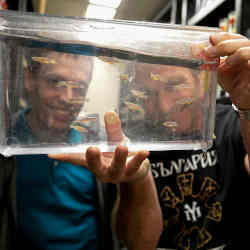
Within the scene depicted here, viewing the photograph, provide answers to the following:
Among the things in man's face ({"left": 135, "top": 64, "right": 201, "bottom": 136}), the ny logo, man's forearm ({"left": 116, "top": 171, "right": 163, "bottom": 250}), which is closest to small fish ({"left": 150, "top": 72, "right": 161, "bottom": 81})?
man's face ({"left": 135, "top": 64, "right": 201, "bottom": 136})

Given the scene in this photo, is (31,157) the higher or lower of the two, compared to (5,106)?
lower

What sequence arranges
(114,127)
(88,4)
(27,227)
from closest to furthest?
(88,4)
(114,127)
(27,227)

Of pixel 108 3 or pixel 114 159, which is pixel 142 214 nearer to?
pixel 114 159

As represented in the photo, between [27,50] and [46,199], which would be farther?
[46,199]

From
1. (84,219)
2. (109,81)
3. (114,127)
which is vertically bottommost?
(84,219)

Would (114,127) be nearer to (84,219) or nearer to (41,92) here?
(41,92)

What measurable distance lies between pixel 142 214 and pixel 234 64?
0.54 metres

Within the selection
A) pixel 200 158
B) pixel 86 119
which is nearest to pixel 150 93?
pixel 86 119

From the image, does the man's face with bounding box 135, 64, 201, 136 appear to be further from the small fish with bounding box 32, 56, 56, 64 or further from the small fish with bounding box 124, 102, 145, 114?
the small fish with bounding box 32, 56, 56, 64

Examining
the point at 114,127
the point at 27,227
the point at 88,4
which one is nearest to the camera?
the point at 88,4

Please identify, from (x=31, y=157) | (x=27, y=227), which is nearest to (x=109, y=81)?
(x=31, y=157)

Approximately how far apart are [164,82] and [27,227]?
75 centimetres

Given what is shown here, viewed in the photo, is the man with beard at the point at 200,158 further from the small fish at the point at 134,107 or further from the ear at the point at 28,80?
the ear at the point at 28,80

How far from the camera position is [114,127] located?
0.47 m
